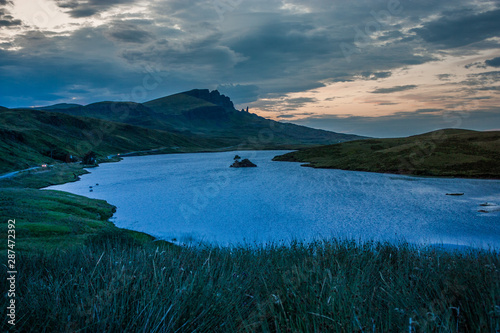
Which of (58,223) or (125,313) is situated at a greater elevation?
(125,313)

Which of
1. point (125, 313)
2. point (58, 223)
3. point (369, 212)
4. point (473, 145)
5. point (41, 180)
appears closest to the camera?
point (125, 313)

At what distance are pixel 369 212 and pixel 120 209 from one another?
32.6 m

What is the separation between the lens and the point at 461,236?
26000 mm

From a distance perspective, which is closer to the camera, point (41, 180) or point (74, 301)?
point (74, 301)

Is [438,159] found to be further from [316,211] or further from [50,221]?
[50,221]

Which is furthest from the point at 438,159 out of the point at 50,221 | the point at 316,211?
the point at 50,221

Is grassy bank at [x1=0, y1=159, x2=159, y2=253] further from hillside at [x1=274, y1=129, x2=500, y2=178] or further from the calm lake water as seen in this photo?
hillside at [x1=274, y1=129, x2=500, y2=178]

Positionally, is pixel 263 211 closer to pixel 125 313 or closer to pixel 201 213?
pixel 201 213

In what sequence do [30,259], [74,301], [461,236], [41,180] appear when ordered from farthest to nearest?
[41,180] < [461,236] < [30,259] < [74,301]

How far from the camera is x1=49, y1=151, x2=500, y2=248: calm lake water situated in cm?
2738

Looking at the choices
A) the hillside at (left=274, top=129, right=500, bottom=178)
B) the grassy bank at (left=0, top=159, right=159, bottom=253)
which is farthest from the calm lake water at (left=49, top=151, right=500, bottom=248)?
the hillside at (left=274, top=129, right=500, bottom=178)

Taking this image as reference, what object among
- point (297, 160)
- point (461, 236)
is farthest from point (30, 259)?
point (297, 160)

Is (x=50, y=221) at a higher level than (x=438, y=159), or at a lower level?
lower

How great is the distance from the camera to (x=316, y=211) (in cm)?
3841
